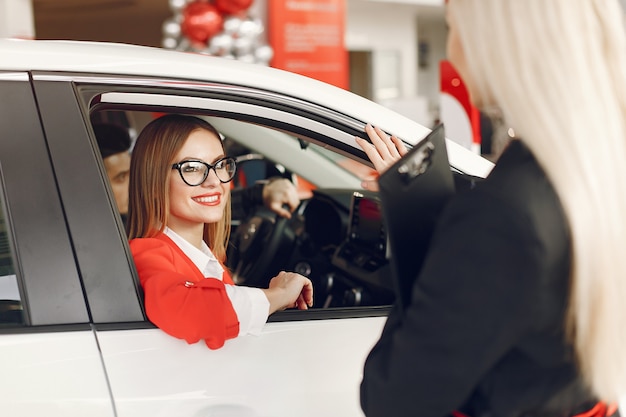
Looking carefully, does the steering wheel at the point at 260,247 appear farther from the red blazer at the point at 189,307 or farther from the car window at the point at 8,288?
the car window at the point at 8,288

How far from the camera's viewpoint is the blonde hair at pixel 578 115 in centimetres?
92

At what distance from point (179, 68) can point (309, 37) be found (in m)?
8.94

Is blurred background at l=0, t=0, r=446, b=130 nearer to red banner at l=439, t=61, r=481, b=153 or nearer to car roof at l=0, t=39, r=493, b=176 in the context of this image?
red banner at l=439, t=61, r=481, b=153

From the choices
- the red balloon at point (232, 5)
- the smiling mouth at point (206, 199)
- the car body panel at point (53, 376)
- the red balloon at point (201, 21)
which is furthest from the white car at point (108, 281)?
the red balloon at point (232, 5)

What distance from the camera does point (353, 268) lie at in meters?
2.24

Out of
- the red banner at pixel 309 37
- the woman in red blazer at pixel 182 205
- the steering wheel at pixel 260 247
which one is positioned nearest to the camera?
the woman in red blazer at pixel 182 205

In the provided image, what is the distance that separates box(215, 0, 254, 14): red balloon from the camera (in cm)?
833

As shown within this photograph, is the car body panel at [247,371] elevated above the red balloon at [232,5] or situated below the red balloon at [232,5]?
below

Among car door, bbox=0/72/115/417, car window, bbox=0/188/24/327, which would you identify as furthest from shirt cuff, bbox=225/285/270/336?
car window, bbox=0/188/24/327

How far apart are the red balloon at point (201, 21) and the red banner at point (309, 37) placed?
1509 millimetres

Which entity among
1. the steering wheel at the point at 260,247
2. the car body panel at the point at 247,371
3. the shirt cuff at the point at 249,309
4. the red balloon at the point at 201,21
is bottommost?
the steering wheel at the point at 260,247

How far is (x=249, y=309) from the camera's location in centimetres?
139

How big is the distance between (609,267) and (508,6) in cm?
35

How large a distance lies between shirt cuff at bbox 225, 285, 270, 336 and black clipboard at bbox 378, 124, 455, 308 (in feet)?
1.40
